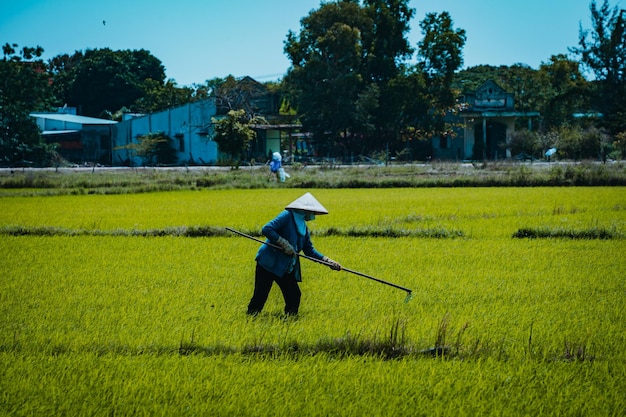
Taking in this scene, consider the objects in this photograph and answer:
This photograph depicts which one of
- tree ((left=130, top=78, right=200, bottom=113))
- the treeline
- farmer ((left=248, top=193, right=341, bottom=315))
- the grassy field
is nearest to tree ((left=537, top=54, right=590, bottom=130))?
the treeline

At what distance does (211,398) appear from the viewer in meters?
4.22

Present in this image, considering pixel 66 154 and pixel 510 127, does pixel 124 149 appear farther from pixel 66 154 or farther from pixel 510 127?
pixel 510 127

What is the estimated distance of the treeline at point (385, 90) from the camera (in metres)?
39.2

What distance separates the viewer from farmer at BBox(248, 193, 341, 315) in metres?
5.89

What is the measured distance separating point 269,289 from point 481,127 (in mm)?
41125

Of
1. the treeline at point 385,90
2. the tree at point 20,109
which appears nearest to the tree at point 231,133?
the treeline at point 385,90

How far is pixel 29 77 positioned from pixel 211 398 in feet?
141

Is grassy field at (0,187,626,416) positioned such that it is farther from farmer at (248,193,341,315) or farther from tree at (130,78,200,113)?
tree at (130,78,200,113)

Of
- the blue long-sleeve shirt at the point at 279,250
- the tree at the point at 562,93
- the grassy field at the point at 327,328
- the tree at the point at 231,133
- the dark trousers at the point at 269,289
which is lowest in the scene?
the grassy field at the point at 327,328

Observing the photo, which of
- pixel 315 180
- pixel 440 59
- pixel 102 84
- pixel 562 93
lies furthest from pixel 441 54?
pixel 102 84

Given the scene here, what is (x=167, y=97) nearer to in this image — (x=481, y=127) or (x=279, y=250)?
(x=481, y=127)

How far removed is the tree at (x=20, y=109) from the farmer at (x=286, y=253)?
3632 cm

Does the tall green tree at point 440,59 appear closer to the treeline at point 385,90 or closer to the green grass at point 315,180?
the treeline at point 385,90

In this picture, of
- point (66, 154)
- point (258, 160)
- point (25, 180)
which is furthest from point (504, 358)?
point (66, 154)
